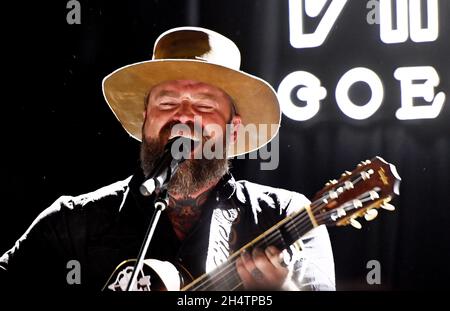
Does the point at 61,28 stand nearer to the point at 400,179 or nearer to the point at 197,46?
the point at 197,46

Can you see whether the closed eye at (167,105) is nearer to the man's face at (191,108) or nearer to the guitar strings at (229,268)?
the man's face at (191,108)

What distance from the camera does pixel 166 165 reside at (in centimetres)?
265

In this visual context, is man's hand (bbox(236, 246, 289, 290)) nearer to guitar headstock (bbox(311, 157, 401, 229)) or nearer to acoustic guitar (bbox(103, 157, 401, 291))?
acoustic guitar (bbox(103, 157, 401, 291))

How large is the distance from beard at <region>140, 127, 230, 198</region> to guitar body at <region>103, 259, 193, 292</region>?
31 cm

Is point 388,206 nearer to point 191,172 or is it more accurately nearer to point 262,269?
point 262,269

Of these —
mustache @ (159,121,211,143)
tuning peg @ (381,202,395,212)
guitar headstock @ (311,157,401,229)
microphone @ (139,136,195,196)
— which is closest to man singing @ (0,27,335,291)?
mustache @ (159,121,211,143)

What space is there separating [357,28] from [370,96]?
30 cm

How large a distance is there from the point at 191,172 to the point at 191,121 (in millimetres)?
224

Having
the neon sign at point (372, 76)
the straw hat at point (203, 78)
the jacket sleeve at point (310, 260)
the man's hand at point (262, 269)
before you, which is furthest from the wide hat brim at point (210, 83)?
the man's hand at point (262, 269)

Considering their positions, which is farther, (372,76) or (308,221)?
(372,76)

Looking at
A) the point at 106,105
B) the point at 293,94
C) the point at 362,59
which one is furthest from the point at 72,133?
the point at 362,59

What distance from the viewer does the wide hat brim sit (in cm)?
327

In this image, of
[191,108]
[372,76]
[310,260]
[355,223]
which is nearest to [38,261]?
[191,108]

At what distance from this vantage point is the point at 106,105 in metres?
3.52
